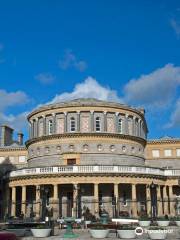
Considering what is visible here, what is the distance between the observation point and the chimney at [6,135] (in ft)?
256

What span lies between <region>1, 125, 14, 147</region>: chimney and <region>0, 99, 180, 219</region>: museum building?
17274 millimetres

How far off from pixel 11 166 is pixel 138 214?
1221 inches

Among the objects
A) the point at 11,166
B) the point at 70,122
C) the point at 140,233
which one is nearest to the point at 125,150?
the point at 70,122

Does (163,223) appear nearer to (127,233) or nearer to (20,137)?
(127,233)

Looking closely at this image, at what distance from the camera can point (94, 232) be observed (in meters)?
27.1

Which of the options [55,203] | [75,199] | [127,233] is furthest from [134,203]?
[127,233]

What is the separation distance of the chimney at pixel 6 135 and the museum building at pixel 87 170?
56.7ft

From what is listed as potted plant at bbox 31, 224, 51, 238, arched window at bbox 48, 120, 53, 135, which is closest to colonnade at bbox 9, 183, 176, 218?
arched window at bbox 48, 120, 53, 135

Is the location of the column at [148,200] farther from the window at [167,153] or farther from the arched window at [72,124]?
the window at [167,153]

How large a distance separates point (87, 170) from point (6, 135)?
34523mm

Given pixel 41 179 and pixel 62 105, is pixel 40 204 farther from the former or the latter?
pixel 62 105

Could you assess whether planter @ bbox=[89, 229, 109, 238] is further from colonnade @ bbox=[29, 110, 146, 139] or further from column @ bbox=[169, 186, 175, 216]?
colonnade @ bbox=[29, 110, 146, 139]

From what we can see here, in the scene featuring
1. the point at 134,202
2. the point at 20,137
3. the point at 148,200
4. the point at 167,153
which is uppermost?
the point at 20,137

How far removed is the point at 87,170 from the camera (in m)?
48.7
